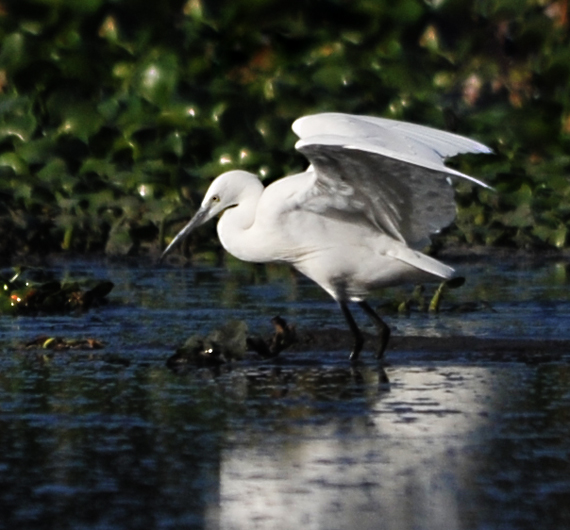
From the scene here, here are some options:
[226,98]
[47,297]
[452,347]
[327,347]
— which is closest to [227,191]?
[327,347]

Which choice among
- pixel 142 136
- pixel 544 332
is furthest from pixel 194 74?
pixel 544 332

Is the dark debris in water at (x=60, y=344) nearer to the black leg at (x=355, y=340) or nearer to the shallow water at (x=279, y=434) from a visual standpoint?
the shallow water at (x=279, y=434)

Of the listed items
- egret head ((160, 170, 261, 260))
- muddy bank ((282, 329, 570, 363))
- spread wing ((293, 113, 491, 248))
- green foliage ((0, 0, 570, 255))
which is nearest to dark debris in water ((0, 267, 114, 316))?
egret head ((160, 170, 261, 260))

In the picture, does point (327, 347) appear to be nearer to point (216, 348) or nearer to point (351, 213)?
point (351, 213)

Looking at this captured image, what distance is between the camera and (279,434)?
580 cm

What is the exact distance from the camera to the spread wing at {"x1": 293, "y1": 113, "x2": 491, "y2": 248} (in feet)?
22.9

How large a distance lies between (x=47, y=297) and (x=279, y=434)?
12.5 ft

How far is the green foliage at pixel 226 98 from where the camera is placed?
12758 mm

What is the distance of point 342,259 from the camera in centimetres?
795

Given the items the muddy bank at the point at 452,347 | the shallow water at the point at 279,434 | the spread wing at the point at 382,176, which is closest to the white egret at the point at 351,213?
the spread wing at the point at 382,176

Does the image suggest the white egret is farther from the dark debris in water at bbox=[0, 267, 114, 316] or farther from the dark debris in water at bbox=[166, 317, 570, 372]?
the dark debris in water at bbox=[0, 267, 114, 316]

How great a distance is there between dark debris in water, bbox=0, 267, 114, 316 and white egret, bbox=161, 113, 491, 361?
4.17 feet

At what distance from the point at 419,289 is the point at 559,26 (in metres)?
7.35

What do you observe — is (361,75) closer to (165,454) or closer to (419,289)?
(419,289)
